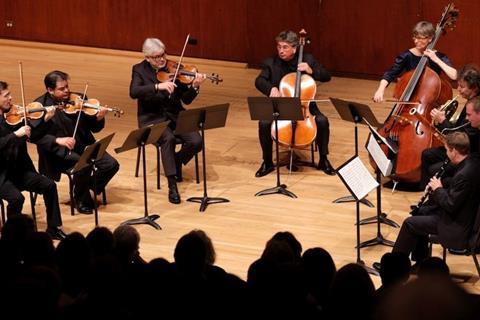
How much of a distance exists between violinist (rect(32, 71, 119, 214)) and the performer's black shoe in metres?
2.10

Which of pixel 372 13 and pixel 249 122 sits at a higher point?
pixel 372 13

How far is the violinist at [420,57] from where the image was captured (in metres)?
8.73

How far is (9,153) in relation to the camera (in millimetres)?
7578

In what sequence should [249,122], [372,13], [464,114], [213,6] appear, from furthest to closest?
1. [213,6]
2. [372,13]
3. [249,122]
4. [464,114]

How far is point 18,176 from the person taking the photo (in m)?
7.75

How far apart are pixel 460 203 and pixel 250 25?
7061 mm

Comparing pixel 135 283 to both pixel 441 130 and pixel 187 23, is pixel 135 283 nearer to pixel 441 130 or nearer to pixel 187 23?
pixel 441 130

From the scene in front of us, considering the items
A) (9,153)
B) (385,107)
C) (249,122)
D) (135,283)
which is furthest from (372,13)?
(135,283)

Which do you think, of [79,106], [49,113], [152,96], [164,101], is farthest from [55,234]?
[164,101]

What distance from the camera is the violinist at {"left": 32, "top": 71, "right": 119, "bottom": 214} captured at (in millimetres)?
8023

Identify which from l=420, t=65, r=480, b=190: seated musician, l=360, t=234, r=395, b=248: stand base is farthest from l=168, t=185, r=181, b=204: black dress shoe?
l=420, t=65, r=480, b=190: seated musician

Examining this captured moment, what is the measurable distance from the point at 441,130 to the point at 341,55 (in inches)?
187

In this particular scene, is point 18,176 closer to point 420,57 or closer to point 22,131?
point 22,131

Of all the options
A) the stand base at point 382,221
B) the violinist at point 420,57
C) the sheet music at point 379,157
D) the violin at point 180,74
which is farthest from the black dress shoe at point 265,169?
the sheet music at point 379,157
